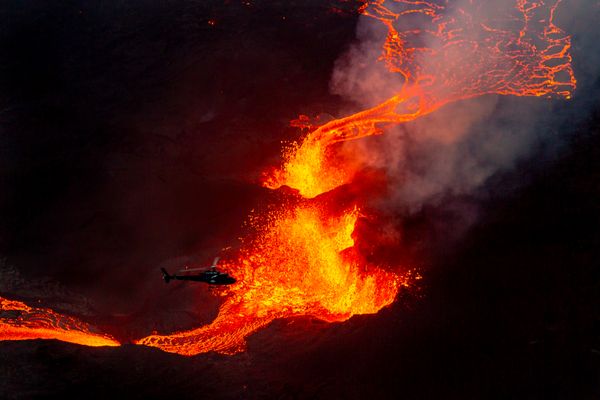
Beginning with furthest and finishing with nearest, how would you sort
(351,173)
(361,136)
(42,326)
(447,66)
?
(447,66), (361,136), (351,173), (42,326)

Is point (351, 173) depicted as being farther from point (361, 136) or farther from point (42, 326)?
point (42, 326)

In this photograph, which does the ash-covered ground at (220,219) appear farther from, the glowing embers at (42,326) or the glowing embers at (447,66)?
the glowing embers at (447,66)

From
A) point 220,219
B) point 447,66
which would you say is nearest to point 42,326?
point 220,219

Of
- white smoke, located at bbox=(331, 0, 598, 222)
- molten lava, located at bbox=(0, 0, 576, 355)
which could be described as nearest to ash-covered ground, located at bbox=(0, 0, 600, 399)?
white smoke, located at bbox=(331, 0, 598, 222)

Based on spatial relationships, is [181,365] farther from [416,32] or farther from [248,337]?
[416,32]

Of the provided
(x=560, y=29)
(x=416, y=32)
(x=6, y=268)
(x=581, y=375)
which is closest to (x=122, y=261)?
(x=6, y=268)

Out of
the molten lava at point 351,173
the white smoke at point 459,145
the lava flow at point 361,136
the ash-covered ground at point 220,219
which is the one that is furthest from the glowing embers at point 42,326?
the white smoke at point 459,145

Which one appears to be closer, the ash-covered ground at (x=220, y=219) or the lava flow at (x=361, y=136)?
the ash-covered ground at (x=220, y=219)
